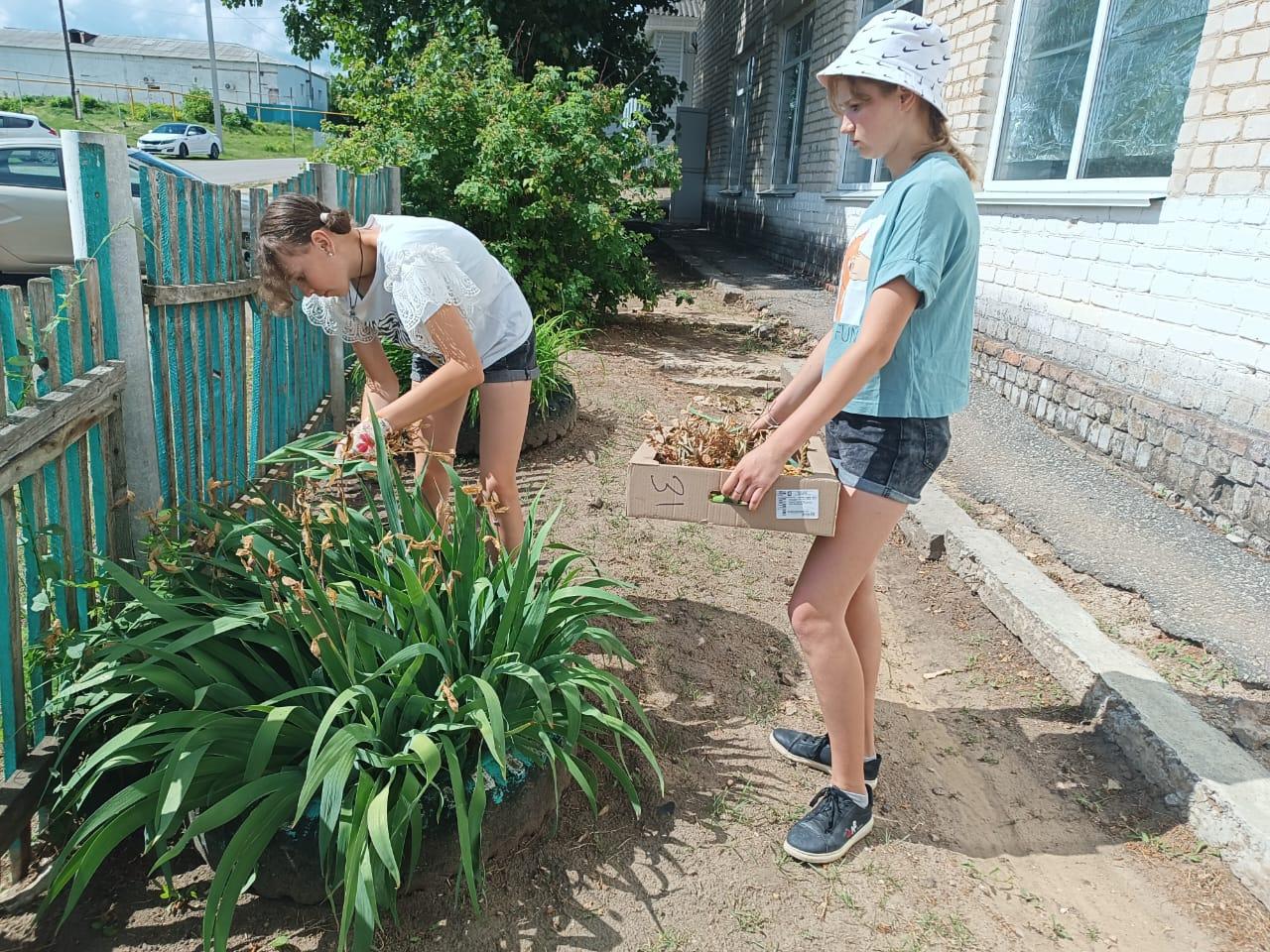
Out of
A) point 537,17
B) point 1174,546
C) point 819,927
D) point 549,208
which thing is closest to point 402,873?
point 819,927

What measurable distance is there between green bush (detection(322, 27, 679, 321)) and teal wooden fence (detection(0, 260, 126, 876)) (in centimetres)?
540

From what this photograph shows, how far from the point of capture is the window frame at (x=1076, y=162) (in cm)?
525

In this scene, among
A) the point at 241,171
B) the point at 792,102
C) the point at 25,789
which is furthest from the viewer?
the point at 241,171

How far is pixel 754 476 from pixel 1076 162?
534 cm

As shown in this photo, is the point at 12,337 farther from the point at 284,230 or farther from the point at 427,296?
the point at 427,296

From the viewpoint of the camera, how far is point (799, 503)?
196cm

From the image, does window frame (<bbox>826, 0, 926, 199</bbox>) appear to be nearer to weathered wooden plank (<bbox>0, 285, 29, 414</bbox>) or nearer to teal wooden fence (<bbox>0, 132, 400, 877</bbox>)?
teal wooden fence (<bbox>0, 132, 400, 877</bbox>)

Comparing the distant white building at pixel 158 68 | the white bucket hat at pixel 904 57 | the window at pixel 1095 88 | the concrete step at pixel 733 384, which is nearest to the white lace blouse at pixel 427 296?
the white bucket hat at pixel 904 57

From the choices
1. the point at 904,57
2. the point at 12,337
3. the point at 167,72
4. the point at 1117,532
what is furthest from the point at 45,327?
the point at 167,72

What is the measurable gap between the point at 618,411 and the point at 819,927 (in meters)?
4.36

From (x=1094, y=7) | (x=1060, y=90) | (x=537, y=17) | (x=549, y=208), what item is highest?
(x=537, y=17)

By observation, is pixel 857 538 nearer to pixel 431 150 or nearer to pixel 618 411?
pixel 618 411

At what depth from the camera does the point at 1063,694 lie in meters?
3.10

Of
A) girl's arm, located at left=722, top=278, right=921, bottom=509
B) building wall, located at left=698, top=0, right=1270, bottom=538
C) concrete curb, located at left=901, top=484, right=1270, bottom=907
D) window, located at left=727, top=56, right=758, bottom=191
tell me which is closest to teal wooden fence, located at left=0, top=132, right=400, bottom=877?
girl's arm, located at left=722, top=278, right=921, bottom=509
